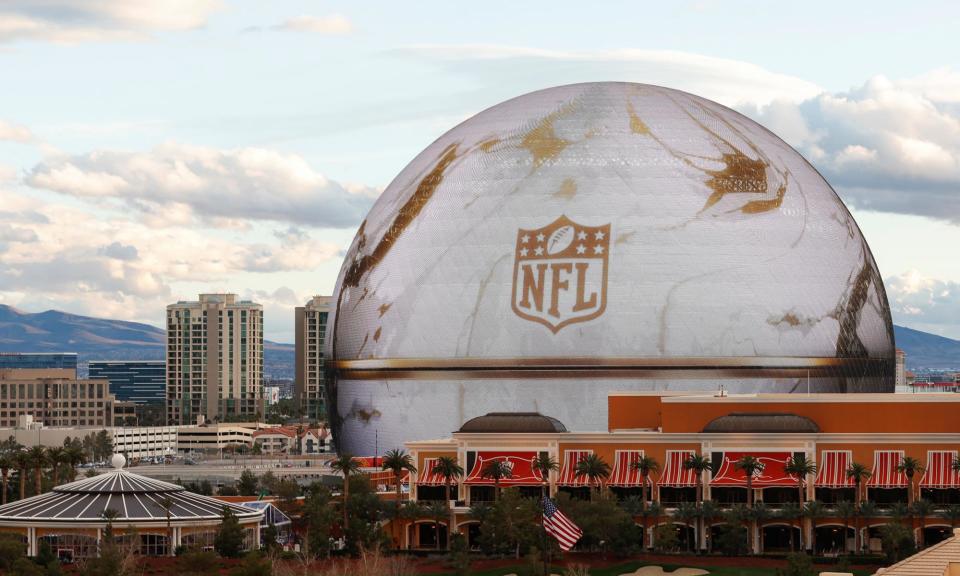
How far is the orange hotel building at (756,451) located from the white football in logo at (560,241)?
978cm

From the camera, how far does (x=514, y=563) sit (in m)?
69.7

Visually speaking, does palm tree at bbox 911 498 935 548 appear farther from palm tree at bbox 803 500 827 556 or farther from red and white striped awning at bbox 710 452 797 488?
red and white striped awning at bbox 710 452 797 488

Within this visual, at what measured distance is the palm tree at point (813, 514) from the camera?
241 feet

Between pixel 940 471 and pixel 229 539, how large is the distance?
87.1 feet

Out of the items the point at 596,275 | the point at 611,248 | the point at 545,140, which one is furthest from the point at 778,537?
the point at 545,140

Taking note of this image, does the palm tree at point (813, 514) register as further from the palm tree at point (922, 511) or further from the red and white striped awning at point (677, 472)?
the red and white striped awning at point (677, 472)

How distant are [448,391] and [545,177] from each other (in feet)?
34.3

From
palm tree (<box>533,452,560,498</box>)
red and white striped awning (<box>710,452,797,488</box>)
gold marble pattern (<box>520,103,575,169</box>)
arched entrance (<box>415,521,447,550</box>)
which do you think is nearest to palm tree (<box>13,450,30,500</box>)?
arched entrance (<box>415,521,447,550</box>)

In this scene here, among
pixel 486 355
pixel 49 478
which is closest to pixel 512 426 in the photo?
pixel 486 355

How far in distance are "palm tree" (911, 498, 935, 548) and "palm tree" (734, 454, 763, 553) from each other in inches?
235

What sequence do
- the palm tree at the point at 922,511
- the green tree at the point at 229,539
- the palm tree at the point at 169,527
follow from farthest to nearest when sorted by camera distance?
the palm tree at the point at 169,527 → the palm tree at the point at 922,511 → the green tree at the point at 229,539

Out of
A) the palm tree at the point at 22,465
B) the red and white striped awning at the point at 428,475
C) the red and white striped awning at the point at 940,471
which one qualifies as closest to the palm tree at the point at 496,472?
the red and white striped awning at the point at 428,475

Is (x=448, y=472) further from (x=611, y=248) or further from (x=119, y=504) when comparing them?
(x=611, y=248)

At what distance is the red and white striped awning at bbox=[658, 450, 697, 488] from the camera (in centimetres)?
7669
